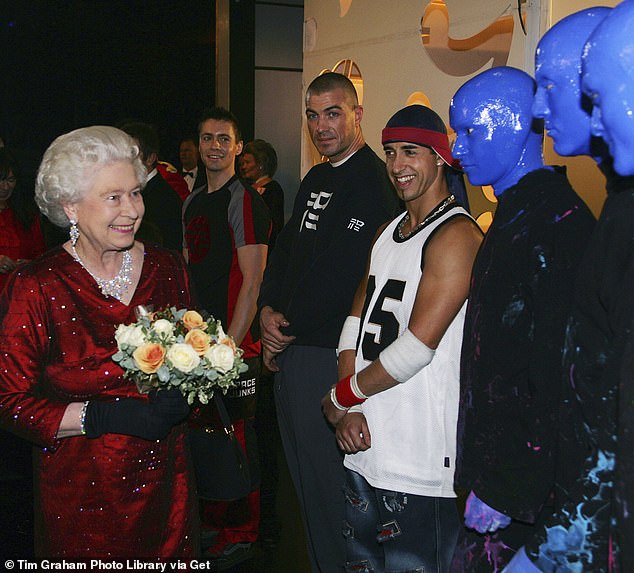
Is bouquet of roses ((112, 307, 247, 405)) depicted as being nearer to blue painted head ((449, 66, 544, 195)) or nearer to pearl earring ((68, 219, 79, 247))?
pearl earring ((68, 219, 79, 247))

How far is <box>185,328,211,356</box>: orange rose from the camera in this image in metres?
2.30

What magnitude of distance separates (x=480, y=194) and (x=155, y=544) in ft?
7.41

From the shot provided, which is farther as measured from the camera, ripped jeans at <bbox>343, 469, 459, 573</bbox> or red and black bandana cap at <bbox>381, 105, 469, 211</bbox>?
red and black bandana cap at <bbox>381, 105, 469, 211</bbox>

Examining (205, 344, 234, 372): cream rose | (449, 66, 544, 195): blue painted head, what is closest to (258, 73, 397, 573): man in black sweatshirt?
(205, 344, 234, 372): cream rose

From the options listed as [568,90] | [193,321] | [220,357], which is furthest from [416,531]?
[568,90]

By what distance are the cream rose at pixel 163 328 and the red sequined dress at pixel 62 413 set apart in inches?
8.6

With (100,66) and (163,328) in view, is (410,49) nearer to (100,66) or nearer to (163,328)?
(163,328)

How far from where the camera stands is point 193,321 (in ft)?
7.81

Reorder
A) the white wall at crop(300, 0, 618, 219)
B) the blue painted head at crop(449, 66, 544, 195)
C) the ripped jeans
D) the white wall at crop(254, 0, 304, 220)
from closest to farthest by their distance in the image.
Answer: the blue painted head at crop(449, 66, 544, 195)
the ripped jeans
the white wall at crop(300, 0, 618, 219)
the white wall at crop(254, 0, 304, 220)

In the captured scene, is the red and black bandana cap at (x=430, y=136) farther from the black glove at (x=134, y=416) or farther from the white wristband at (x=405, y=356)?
the black glove at (x=134, y=416)

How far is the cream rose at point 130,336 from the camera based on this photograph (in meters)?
2.27

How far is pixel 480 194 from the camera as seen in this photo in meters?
3.98

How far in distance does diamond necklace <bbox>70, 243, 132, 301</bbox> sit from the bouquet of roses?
145mm

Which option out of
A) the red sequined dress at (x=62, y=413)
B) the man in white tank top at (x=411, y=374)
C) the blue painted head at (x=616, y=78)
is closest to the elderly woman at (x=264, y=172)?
the man in white tank top at (x=411, y=374)
